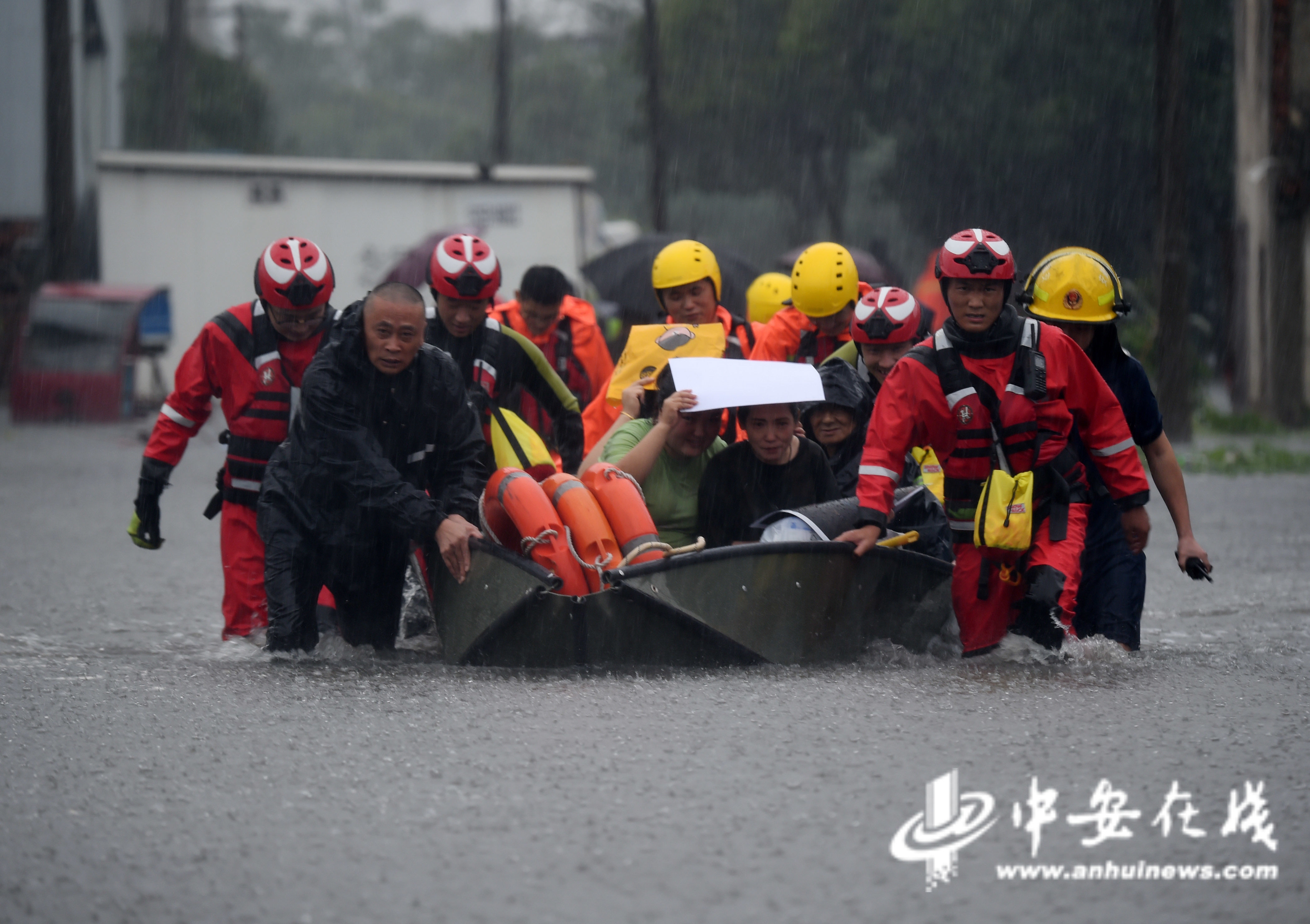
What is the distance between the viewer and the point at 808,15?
4400 cm

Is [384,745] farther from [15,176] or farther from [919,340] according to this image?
[15,176]

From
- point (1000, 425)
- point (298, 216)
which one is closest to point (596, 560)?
point (1000, 425)

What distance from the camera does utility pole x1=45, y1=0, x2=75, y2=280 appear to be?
2480 cm

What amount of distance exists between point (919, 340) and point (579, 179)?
19.3 m

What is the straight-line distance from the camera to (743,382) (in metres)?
6.95

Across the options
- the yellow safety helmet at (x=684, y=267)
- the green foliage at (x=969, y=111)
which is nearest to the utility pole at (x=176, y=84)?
the green foliage at (x=969, y=111)

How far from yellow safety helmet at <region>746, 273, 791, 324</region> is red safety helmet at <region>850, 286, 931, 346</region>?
299cm

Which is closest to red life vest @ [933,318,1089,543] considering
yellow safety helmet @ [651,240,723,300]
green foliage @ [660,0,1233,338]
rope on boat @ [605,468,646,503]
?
rope on boat @ [605,468,646,503]

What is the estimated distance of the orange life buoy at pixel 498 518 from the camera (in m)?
6.87

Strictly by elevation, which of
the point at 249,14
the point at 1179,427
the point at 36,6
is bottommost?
the point at 1179,427

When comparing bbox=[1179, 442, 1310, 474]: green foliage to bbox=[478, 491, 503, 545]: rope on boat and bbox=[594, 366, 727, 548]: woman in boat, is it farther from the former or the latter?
bbox=[478, 491, 503, 545]: rope on boat

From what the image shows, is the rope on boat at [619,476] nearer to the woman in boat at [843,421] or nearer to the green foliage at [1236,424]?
the woman in boat at [843,421]

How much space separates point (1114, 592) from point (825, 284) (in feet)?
7.27

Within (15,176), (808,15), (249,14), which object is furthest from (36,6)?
(249,14)
